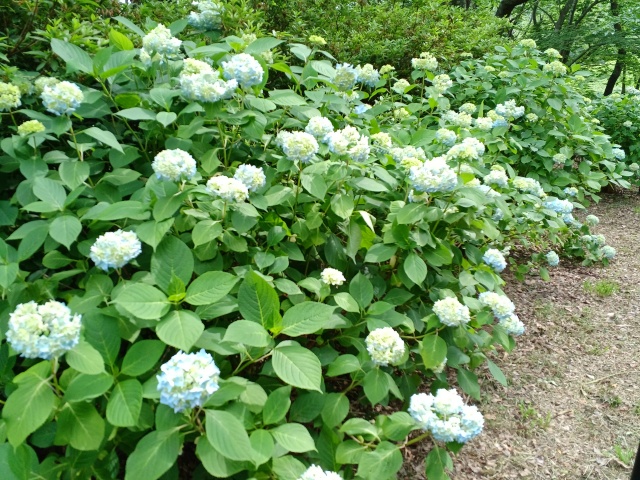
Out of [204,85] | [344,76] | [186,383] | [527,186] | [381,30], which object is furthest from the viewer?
[381,30]

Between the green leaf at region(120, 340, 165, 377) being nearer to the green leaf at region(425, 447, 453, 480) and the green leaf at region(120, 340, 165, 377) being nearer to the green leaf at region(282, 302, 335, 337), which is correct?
the green leaf at region(282, 302, 335, 337)

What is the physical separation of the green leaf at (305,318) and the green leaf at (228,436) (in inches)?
12.5

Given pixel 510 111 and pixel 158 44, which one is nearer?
pixel 158 44

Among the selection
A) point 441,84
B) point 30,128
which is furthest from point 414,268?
point 441,84

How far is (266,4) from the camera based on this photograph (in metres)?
4.13

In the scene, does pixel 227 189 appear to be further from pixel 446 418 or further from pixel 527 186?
pixel 527 186

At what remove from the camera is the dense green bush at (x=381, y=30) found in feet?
14.7

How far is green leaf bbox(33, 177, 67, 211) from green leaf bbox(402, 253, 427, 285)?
125 cm

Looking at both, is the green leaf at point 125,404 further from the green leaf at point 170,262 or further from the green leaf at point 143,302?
the green leaf at point 170,262

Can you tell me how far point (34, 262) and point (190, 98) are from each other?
0.87 meters

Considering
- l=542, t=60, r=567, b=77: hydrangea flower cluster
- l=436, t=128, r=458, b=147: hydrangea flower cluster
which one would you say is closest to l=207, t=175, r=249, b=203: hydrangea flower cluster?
l=436, t=128, r=458, b=147: hydrangea flower cluster

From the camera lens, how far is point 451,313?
191 centimetres

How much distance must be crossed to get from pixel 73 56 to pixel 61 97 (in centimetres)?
32

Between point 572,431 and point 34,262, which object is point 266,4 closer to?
point 34,262
